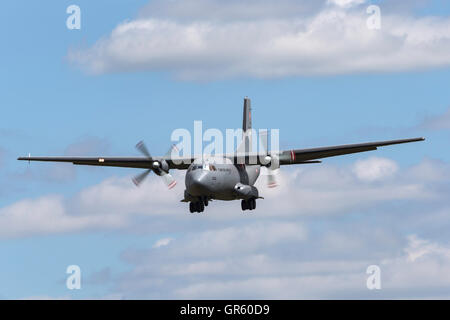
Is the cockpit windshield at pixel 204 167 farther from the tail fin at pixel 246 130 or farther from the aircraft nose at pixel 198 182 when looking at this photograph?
the tail fin at pixel 246 130

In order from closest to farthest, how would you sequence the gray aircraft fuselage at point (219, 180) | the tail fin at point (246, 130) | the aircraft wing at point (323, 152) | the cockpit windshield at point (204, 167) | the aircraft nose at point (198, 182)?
1. the aircraft nose at point (198, 182)
2. the gray aircraft fuselage at point (219, 180)
3. the cockpit windshield at point (204, 167)
4. the aircraft wing at point (323, 152)
5. the tail fin at point (246, 130)

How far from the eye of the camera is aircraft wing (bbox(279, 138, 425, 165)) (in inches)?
2227

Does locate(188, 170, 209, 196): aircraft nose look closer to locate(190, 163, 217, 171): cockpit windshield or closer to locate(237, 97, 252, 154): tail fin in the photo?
locate(190, 163, 217, 171): cockpit windshield

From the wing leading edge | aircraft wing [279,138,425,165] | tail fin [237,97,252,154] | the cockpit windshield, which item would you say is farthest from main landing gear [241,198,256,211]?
the cockpit windshield

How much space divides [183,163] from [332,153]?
32.1 feet

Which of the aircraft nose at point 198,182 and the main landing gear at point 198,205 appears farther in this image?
the main landing gear at point 198,205

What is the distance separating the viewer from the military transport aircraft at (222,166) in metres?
55.9

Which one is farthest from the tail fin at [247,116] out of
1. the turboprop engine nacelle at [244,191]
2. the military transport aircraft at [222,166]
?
the turboprop engine nacelle at [244,191]

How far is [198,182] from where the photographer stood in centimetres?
5503

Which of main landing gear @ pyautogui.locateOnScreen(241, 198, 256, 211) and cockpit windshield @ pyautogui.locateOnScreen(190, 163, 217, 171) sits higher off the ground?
cockpit windshield @ pyautogui.locateOnScreen(190, 163, 217, 171)
